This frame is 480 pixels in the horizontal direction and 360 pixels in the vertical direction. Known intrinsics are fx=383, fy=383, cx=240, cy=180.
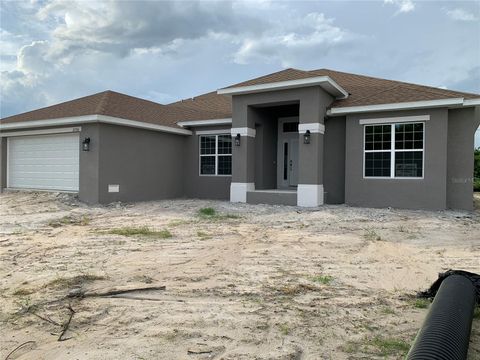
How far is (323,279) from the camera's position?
504 centimetres

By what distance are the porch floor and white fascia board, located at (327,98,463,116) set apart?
3208 mm

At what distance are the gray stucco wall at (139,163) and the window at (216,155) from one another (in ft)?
3.27

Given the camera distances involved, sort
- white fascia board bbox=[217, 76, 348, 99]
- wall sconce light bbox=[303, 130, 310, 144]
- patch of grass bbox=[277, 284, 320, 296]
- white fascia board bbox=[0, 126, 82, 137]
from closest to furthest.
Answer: patch of grass bbox=[277, 284, 320, 296] < white fascia board bbox=[217, 76, 348, 99] < wall sconce light bbox=[303, 130, 310, 144] < white fascia board bbox=[0, 126, 82, 137]

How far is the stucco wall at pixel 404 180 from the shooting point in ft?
39.0

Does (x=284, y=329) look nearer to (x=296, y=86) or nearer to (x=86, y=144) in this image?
(x=296, y=86)

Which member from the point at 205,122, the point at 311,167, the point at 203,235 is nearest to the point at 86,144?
the point at 205,122

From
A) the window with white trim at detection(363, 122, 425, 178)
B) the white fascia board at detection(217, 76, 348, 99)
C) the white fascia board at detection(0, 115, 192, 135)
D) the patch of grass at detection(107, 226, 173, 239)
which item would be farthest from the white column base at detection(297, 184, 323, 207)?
the white fascia board at detection(0, 115, 192, 135)

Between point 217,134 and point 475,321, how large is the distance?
44.7ft

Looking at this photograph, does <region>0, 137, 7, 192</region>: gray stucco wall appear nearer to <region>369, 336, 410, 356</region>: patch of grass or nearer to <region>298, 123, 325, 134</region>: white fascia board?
<region>298, 123, 325, 134</region>: white fascia board

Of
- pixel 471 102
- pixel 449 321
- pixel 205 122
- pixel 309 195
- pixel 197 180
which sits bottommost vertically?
pixel 449 321

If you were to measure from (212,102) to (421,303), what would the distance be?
1725cm

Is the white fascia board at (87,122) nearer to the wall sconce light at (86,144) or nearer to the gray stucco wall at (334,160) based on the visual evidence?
the wall sconce light at (86,144)

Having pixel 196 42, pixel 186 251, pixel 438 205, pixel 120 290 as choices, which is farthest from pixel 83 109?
pixel 438 205

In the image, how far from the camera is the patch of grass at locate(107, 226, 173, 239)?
26.6 feet
